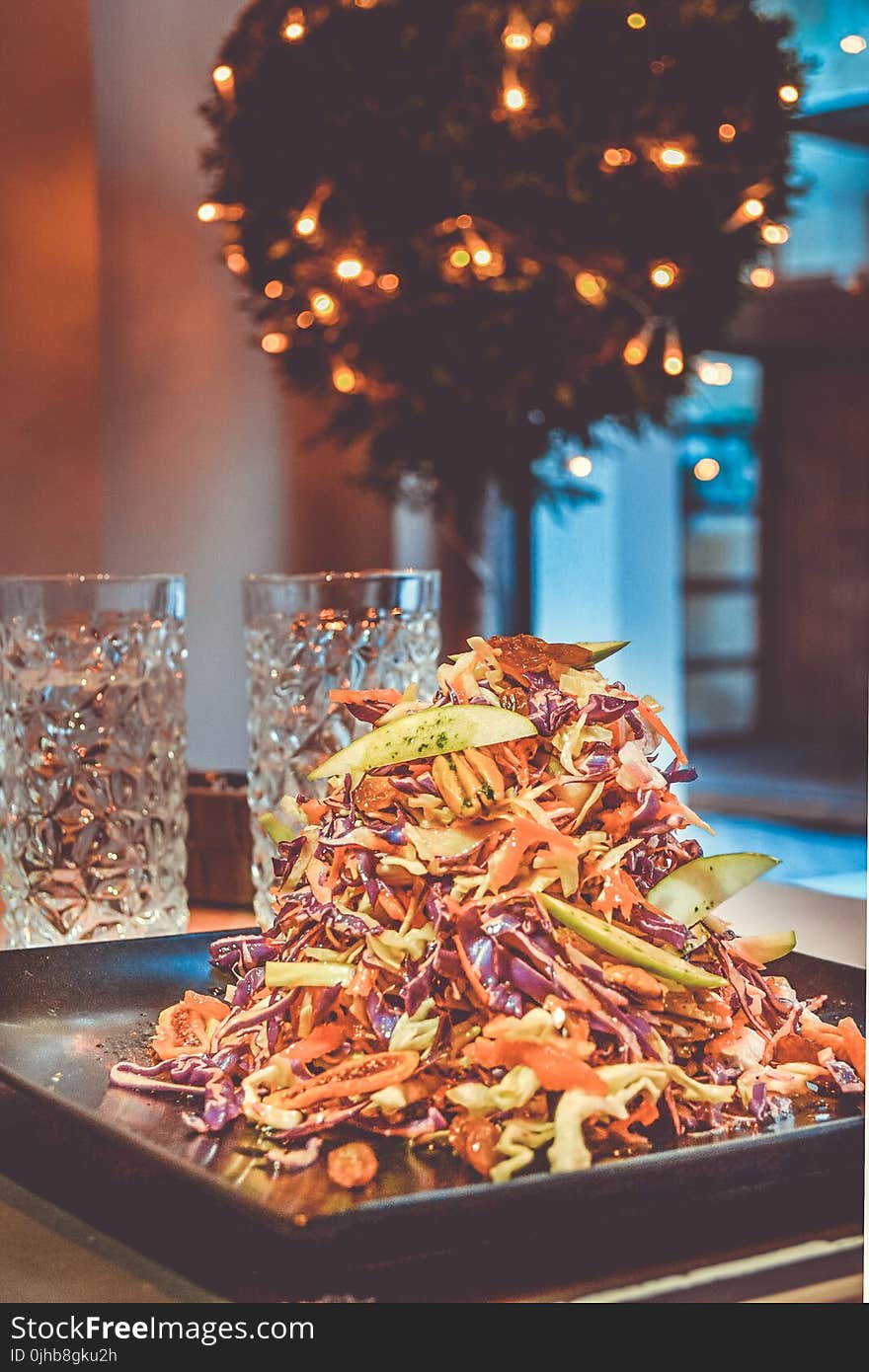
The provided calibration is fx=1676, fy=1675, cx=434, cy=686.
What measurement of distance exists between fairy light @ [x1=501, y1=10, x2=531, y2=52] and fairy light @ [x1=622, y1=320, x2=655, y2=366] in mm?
608

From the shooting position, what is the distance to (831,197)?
919 centimetres

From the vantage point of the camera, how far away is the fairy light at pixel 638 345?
132 inches

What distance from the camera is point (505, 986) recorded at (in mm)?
765

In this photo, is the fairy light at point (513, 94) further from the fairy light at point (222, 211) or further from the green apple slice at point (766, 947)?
the green apple slice at point (766, 947)

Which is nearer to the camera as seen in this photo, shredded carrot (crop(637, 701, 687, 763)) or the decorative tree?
shredded carrot (crop(637, 701, 687, 763))

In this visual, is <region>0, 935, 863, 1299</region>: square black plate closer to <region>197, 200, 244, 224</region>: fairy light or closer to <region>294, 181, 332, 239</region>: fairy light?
<region>294, 181, 332, 239</region>: fairy light

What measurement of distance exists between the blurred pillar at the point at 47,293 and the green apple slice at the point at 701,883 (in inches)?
120

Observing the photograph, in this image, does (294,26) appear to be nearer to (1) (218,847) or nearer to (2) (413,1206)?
(1) (218,847)

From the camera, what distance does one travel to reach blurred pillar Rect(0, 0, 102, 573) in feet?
12.3

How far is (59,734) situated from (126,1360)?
2.40ft

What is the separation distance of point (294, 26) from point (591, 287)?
0.73 metres

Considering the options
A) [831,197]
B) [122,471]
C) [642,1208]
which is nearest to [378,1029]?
[642,1208]

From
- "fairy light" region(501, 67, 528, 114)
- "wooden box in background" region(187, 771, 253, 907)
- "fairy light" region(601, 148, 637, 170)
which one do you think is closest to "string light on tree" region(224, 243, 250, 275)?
"fairy light" region(501, 67, 528, 114)

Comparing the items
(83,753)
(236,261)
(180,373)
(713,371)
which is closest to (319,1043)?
(83,753)
